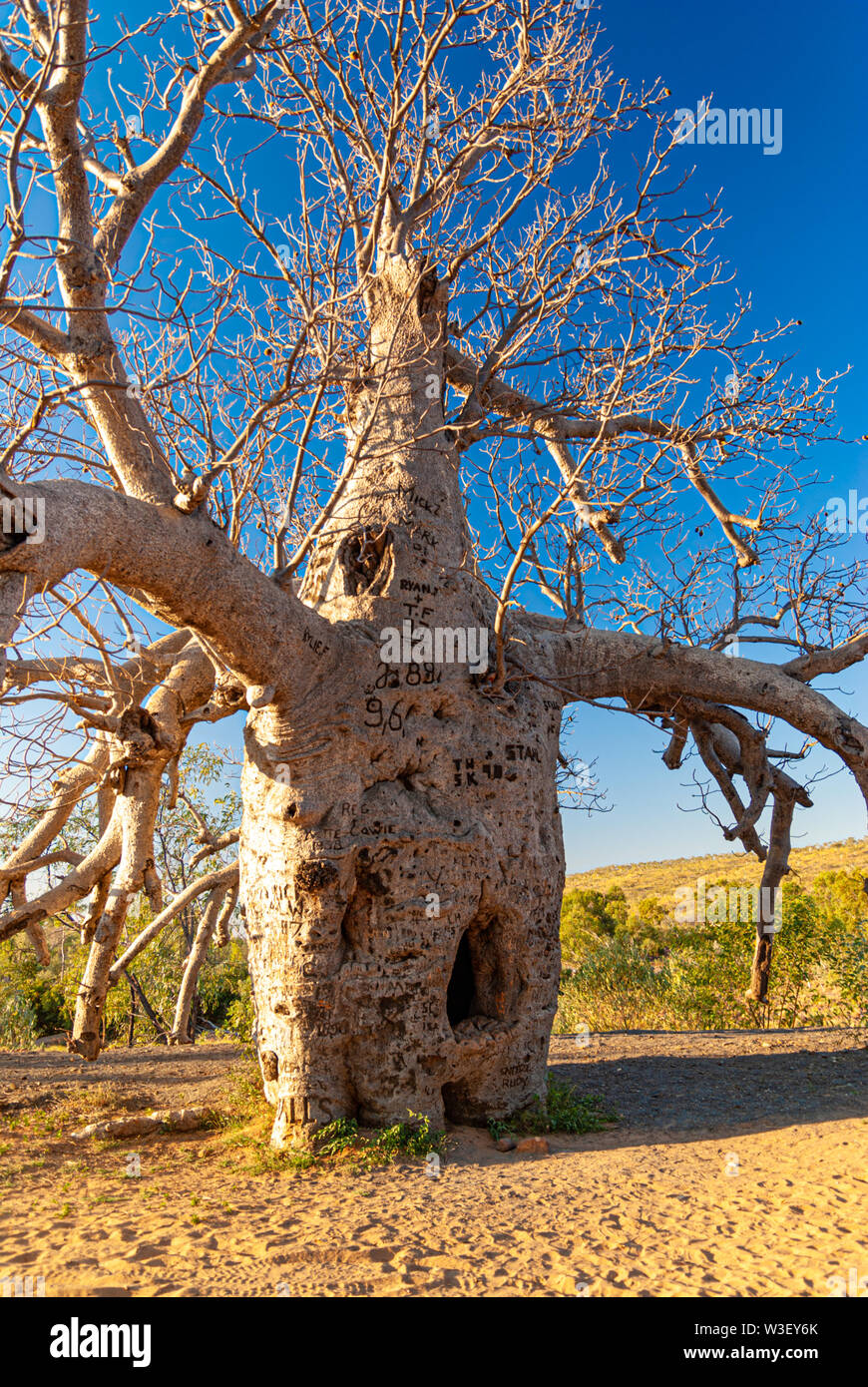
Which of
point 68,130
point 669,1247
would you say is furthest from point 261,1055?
point 68,130

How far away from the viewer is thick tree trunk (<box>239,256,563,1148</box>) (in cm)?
443

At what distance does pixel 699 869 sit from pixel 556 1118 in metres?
27.2

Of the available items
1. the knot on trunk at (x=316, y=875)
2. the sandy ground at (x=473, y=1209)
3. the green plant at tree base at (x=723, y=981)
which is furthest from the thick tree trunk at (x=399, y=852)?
the green plant at tree base at (x=723, y=981)

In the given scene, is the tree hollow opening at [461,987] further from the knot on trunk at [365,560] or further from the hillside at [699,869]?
the hillside at [699,869]

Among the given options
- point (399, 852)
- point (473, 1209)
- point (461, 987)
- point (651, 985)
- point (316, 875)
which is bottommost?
point (651, 985)

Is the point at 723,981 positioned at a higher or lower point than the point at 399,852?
lower

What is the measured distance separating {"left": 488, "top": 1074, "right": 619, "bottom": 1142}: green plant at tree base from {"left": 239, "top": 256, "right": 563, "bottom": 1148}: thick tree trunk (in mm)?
88

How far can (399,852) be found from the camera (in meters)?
4.61

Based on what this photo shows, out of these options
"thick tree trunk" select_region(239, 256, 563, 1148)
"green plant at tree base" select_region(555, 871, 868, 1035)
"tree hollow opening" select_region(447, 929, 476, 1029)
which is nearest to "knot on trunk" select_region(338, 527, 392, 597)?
"thick tree trunk" select_region(239, 256, 563, 1148)

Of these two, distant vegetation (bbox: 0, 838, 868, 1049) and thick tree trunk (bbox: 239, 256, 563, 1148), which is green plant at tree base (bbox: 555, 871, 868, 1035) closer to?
distant vegetation (bbox: 0, 838, 868, 1049)

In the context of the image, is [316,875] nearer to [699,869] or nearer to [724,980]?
[724,980]

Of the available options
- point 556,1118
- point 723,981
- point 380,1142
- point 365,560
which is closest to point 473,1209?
point 380,1142

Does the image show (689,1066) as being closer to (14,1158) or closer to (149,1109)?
(149,1109)

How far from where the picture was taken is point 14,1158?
4.34 metres
